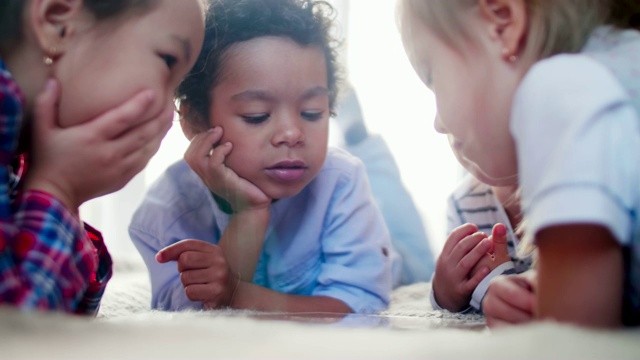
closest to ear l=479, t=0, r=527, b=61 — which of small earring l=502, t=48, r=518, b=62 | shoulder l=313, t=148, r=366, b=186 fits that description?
small earring l=502, t=48, r=518, b=62

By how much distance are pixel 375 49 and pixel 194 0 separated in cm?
18

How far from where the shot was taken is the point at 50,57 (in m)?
0.53

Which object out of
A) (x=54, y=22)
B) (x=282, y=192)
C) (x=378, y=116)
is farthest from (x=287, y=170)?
(x=54, y=22)

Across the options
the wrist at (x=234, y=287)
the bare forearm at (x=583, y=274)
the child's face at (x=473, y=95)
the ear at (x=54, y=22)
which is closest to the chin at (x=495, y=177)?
the child's face at (x=473, y=95)

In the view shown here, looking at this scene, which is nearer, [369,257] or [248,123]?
[248,123]

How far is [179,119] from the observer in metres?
0.61

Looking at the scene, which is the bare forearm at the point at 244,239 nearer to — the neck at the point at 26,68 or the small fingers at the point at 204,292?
the small fingers at the point at 204,292

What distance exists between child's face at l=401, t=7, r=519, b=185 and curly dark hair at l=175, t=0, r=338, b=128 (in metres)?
0.11

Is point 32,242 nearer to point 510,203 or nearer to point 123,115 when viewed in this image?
point 123,115

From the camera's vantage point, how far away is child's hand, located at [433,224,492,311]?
723 mm

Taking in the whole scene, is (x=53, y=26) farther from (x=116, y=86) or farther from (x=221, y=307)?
(x=221, y=307)

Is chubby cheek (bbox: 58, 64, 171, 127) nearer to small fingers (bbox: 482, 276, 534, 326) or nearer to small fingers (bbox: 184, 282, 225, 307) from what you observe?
small fingers (bbox: 184, 282, 225, 307)

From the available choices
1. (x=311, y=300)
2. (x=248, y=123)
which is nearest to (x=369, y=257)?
(x=311, y=300)

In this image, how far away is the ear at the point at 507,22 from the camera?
485 mm
